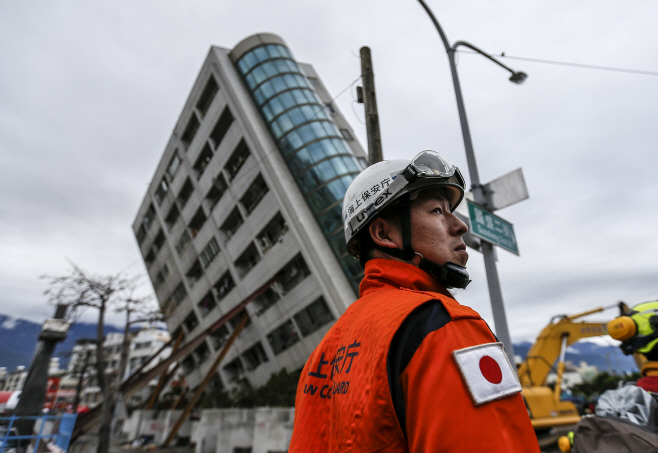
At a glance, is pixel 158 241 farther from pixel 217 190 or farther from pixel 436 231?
pixel 436 231

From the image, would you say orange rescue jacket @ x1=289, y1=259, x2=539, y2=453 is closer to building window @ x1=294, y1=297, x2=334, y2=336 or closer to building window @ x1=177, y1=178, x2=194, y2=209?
building window @ x1=294, y1=297, x2=334, y2=336

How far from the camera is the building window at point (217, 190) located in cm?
2647

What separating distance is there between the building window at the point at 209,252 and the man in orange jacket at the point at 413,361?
26.7 m

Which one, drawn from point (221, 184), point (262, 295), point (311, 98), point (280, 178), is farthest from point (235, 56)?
point (262, 295)

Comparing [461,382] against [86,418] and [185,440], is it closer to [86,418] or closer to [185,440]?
[86,418]

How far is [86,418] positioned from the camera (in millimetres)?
19062

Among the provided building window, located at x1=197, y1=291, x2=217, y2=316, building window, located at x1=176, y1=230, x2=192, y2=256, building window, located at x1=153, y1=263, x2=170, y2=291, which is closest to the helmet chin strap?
building window, located at x1=197, y1=291, x2=217, y2=316

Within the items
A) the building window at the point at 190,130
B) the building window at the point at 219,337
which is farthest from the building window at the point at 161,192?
the building window at the point at 219,337

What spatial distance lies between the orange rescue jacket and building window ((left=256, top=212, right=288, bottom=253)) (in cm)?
2002

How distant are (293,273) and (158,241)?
22572mm

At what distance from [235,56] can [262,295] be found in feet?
55.9

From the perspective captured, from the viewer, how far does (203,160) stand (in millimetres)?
29656

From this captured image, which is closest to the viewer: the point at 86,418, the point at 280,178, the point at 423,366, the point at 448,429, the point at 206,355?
the point at 448,429

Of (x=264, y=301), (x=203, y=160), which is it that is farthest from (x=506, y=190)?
(x=203, y=160)
